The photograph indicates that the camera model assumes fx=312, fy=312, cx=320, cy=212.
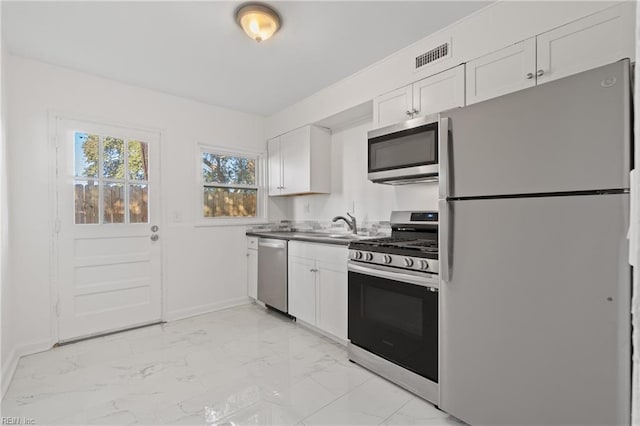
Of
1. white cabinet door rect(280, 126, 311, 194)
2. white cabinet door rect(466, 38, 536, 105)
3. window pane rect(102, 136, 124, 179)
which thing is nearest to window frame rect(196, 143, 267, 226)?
white cabinet door rect(280, 126, 311, 194)

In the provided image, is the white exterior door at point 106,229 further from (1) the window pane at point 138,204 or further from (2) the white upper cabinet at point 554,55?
(2) the white upper cabinet at point 554,55

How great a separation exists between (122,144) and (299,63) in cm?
196

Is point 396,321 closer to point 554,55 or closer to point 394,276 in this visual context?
point 394,276

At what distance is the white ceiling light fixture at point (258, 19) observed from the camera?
199 cm

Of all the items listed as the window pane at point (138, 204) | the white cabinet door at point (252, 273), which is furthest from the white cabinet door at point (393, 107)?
the window pane at point (138, 204)

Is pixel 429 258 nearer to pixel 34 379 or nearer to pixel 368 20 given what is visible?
pixel 368 20


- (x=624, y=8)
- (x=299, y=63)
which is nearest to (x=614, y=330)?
(x=624, y=8)

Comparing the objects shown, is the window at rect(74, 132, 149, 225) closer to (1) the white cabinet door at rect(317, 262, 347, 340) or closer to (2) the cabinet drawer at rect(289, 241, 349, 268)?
(2) the cabinet drawer at rect(289, 241, 349, 268)

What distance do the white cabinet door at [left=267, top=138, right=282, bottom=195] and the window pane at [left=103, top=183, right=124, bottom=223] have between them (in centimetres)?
168

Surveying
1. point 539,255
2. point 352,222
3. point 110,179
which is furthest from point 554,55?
point 110,179

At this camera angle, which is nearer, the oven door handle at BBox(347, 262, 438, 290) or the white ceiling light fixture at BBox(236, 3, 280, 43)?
the oven door handle at BBox(347, 262, 438, 290)

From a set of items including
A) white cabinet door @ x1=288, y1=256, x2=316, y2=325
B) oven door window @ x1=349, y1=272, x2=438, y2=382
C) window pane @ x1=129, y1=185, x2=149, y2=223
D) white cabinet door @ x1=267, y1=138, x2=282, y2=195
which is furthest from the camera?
white cabinet door @ x1=267, y1=138, x2=282, y2=195

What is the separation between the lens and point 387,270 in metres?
2.14

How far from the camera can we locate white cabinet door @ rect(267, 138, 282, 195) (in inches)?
157
